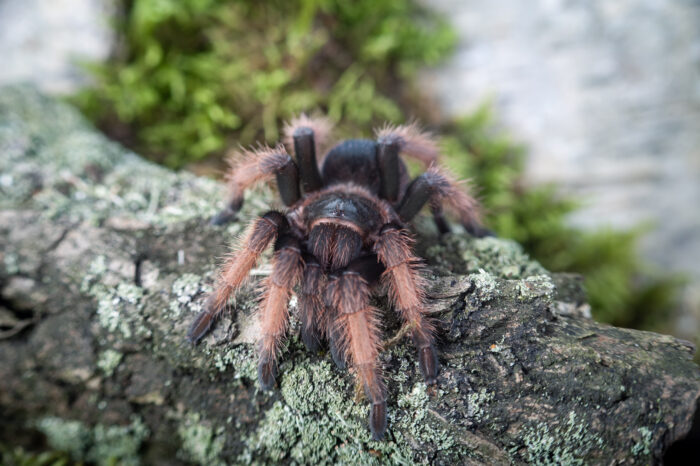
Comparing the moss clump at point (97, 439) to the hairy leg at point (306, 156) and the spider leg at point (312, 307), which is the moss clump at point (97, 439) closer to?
the spider leg at point (312, 307)

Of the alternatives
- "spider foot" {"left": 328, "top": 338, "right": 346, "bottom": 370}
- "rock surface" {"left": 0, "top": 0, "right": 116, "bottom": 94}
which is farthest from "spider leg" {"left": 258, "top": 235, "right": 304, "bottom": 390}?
"rock surface" {"left": 0, "top": 0, "right": 116, "bottom": 94}

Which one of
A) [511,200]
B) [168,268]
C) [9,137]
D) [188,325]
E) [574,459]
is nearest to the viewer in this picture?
[574,459]

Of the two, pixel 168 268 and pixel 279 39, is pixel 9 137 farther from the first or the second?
pixel 279 39

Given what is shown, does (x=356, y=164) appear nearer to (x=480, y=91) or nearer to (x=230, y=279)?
(x=230, y=279)

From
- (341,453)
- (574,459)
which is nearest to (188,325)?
(341,453)

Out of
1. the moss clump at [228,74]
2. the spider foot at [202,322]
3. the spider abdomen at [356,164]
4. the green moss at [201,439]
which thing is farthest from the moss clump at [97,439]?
the moss clump at [228,74]

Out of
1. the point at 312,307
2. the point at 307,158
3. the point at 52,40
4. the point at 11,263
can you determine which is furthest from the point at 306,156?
the point at 52,40

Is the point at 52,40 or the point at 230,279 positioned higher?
the point at 52,40

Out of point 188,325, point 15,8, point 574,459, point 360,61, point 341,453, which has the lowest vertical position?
point 341,453
